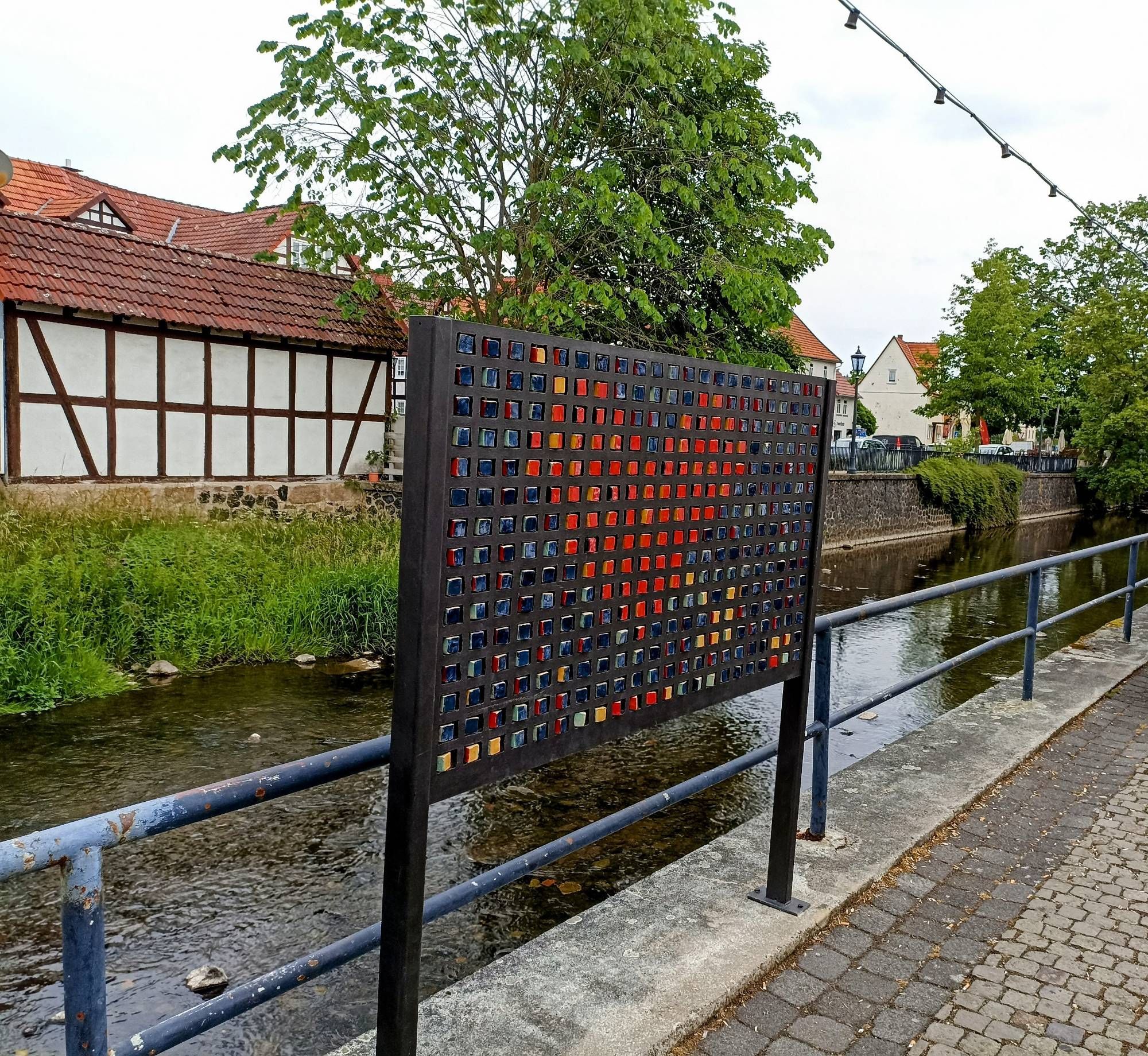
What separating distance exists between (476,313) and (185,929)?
1296cm

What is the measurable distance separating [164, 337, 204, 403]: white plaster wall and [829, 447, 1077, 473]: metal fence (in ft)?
39.1

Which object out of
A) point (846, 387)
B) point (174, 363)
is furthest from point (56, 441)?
point (846, 387)

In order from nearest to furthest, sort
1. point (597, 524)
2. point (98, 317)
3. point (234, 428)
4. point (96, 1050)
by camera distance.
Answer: point (96, 1050) < point (597, 524) < point (98, 317) < point (234, 428)

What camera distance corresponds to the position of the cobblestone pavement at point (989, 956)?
8.67ft

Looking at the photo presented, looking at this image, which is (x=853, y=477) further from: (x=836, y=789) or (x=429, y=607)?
(x=429, y=607)

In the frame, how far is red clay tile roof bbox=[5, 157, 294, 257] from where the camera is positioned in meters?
23.5

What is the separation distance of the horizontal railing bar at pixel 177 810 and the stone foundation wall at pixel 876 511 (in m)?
19.2

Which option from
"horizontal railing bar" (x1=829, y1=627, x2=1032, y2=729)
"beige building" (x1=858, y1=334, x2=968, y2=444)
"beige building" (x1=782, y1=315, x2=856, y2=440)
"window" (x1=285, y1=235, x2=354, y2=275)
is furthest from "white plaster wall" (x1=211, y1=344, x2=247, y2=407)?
"beige building" (x1=858, y1=334, x2=968, y2=444)

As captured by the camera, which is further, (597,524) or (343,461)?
(343,461)

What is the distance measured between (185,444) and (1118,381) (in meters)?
32.5

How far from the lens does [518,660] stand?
2.04 meters

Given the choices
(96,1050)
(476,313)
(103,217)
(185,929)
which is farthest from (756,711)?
(103,217)

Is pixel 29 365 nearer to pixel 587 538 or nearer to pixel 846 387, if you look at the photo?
pixel 587 538

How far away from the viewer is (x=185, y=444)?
1509 cm
